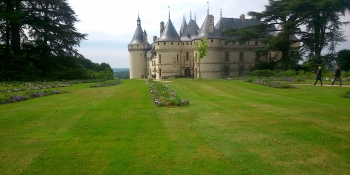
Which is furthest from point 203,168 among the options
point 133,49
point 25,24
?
point 133,49

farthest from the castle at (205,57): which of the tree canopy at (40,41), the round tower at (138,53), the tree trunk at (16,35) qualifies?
the tree trunk at (16,35)

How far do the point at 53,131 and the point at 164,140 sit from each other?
3.21 m

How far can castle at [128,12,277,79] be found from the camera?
47.1m

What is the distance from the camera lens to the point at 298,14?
36.1 metres

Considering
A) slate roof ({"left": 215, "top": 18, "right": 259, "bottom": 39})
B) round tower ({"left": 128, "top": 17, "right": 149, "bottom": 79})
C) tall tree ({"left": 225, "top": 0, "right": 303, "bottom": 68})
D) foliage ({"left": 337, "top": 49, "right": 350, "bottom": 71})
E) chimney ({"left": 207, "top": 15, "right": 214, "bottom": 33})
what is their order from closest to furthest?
foliage ({"left": 337, "top": 49, "right": 350, "bottom": 71}) → tall tree ({"left": 225, "top": 0, "right": 303, "bottom": 68}) → chimney ({"left": 207, "top": 15, "right": 214, "bottom": 33}) → slate roof ({"left": 215, "top": 18, "right": 259, "bottom": 39}) → round tower ({"left": 128, "top": 17, "right": 149, "bottom": 79})

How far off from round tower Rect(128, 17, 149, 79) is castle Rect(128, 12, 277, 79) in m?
3.51

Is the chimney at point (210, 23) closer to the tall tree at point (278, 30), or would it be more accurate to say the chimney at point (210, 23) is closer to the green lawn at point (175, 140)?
the tall tree at point (278, 30)

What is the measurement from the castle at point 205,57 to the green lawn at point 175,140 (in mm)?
38026

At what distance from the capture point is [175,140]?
250 inches

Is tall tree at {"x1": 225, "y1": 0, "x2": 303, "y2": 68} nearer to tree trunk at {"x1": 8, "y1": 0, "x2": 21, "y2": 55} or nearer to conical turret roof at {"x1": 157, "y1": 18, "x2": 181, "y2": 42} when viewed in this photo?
conical turret roof at {"x1": 157, "y1": 18, "x2": 181, "y2": 42}

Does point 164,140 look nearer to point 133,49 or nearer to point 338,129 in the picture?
point 338,129

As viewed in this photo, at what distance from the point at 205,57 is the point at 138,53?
1773 cm

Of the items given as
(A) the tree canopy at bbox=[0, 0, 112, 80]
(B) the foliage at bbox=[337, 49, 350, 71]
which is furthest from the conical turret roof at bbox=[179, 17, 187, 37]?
(B) the foliage at bbox=[337, 49, 350, 71]

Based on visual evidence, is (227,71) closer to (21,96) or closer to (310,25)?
(310,25)
